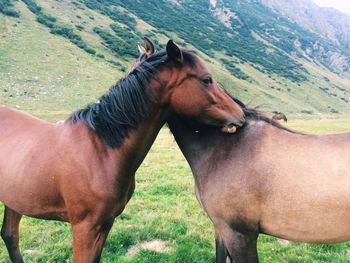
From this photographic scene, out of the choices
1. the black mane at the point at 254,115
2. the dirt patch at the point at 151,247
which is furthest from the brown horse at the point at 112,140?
the dirt patch at the point at 151,247

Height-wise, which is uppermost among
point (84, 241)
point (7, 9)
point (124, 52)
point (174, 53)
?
point (174, 53)

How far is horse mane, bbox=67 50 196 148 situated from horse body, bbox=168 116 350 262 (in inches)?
18.1

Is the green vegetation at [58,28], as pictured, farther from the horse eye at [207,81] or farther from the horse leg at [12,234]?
the horse eye at [207,81]

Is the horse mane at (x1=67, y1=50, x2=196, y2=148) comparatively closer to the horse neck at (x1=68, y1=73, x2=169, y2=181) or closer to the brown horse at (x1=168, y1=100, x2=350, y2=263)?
the horse neck at (x1=68, y1=73, x2=169, y2=181)

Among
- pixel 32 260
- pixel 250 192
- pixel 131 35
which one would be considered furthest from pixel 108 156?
pixel 131 35

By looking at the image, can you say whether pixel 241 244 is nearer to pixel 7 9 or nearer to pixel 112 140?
pixel 112 140

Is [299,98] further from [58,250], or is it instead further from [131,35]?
[58,250]

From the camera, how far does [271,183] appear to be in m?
3.29

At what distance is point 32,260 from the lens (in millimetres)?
4688

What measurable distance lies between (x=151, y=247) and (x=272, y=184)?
251cm

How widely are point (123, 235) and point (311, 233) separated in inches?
120

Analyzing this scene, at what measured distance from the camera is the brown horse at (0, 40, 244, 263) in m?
3.38

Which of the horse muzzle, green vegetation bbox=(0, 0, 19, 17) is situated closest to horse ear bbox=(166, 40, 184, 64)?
the horse muzzle

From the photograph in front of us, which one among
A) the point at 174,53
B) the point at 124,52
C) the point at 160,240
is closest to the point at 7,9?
the point at 124,52
